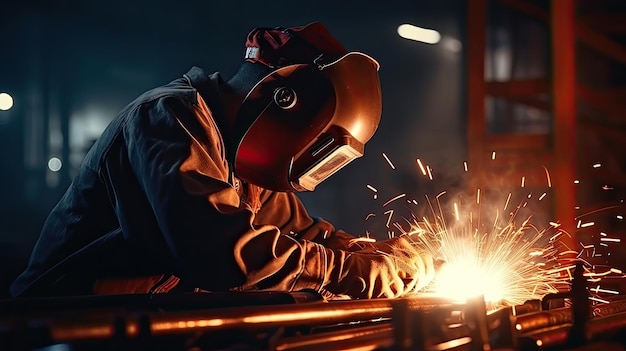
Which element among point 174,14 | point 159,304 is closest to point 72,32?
point 174,14

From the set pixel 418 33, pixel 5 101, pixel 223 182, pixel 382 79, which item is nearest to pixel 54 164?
pixel 5 101

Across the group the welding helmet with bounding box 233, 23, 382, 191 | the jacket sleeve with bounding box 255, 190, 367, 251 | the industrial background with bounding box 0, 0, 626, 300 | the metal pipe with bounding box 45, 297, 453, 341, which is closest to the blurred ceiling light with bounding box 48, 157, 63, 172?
the industrial background with bounding box 0, 0, 626, 300

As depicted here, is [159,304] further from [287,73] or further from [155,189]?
[287,73]

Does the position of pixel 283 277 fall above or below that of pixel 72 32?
below

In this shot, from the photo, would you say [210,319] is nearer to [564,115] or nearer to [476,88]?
[564,115]

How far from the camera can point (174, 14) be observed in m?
5.54

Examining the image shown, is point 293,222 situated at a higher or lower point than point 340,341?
higher

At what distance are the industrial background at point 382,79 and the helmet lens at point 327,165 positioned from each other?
214 centimetres

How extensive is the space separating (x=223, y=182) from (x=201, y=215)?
122 millimetres

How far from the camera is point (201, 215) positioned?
1.85m

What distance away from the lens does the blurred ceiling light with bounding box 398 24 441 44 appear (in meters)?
5.86

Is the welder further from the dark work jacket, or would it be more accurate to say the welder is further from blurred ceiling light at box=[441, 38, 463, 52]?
blurred ceiling light at box=[441, 38, 463, 52]

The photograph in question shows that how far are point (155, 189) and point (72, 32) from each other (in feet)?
12.5

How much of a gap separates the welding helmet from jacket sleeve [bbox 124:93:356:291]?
0.47ft
